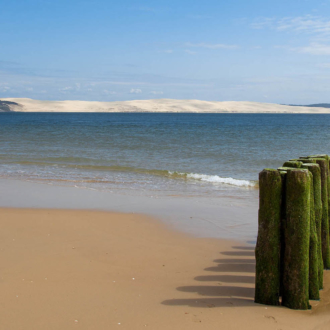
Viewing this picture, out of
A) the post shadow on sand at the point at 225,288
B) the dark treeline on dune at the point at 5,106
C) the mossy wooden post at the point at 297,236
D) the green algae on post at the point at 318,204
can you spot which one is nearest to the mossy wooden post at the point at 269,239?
the mossy wooden post at the point at 297,236

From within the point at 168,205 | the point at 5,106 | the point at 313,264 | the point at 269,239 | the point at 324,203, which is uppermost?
the point at 5,106

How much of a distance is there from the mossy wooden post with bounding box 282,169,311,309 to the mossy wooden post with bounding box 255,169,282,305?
0.10 metres

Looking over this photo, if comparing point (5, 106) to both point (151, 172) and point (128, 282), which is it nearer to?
point (151, 172)

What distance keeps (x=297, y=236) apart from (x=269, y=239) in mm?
288

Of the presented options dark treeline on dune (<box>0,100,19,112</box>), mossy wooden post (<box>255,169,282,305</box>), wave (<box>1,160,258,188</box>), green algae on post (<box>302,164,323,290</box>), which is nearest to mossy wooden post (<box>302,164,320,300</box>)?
green algae on post (<box>302,164,323,290</box>)

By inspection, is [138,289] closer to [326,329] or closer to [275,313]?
[275,313]

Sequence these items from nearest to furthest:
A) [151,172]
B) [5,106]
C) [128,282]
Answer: [128,282] < [151,172] < [5,106]

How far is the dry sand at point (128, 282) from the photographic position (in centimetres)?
409

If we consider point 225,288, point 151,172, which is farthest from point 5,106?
point 225,288

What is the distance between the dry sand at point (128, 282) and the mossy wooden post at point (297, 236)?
221 mm

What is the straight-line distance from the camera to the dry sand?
13.4 feet

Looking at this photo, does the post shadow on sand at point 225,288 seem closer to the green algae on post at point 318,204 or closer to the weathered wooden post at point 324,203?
the green algae on post at point 318,204

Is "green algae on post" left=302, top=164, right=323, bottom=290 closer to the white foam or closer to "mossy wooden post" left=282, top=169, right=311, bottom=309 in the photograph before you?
"mossy wooden post" left=282, top=169, right=311, bottom=309

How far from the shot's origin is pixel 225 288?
4.92m
